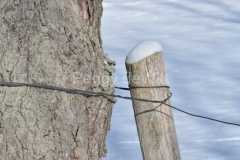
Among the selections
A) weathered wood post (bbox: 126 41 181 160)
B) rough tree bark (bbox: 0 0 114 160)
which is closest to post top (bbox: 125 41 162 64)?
weathered wood post (bbox: 126 41 181 160)

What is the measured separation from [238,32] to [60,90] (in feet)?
15.8

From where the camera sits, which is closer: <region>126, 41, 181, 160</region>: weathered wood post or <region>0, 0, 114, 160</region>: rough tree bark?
<region>0, 0, 114, 160</region>: rough tree bark

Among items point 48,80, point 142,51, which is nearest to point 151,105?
point 142,51

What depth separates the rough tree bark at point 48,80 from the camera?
5.54 ft

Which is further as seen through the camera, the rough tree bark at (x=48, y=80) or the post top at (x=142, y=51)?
the post top at (x=142, y=51)

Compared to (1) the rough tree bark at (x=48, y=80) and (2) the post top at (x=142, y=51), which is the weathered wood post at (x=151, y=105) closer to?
(2) the post top at (x=142, y=51)

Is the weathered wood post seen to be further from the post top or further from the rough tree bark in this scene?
the rough tree bark

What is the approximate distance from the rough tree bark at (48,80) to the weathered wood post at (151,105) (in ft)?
0.45

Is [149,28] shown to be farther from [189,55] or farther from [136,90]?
[136,90]

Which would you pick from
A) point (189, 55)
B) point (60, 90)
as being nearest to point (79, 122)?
point (60, 90)

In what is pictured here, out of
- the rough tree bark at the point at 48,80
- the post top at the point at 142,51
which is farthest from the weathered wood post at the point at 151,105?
the rough tree bark at the point at 48,80

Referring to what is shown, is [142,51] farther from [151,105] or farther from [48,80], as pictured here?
[48,80]

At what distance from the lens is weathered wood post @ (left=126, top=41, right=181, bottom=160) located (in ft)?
6.12

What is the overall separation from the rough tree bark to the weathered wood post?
0.14 meters
